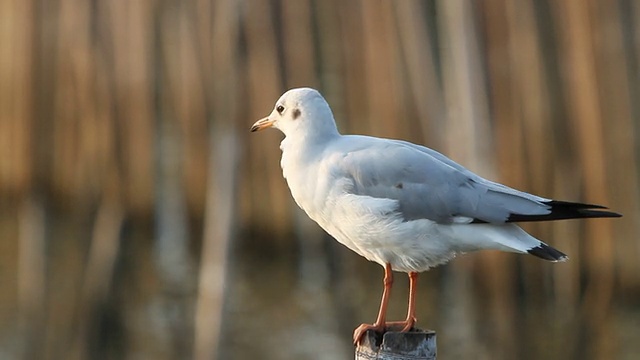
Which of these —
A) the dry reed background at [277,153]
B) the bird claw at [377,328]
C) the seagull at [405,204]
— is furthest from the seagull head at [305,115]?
the dry reed background at [277,153]

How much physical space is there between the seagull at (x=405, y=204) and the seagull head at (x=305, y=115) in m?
0.10

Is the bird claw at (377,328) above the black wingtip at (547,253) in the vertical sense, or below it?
below

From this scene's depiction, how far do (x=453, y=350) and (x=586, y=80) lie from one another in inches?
75.2

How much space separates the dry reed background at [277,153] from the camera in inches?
319

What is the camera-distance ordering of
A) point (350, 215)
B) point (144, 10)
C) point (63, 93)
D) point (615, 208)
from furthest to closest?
1. point (63, 93)
2. point (144, 10)
3. point (615, 208)
4. point (350, 215)

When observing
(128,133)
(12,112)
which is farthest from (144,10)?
(12,112)

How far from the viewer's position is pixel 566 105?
8.28 m

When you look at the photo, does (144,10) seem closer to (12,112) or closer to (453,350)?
(12,112)

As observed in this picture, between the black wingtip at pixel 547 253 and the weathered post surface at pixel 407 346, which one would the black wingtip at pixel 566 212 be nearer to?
the black wingtip at pixel 547 253

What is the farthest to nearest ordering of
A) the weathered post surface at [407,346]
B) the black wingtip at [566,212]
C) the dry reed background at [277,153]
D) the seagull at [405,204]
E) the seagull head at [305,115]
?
the dry reed background at [277,153] < the seagull head at [305,115] < the seagull at [405,204] < the black wingtip at [566,212] < the weathered post surface at [407,346]

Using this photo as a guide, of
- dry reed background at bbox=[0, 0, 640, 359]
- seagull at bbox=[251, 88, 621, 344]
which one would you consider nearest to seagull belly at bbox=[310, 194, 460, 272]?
seagull at bbox=[251, 88, 621, 344]

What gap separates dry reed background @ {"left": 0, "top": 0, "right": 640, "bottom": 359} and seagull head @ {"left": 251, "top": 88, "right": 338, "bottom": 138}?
2.64 metres

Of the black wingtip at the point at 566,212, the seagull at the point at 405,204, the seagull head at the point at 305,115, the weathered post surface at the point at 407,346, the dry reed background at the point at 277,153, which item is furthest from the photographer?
the dry reed background at the point at 277,153

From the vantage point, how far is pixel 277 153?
897 centimetres
